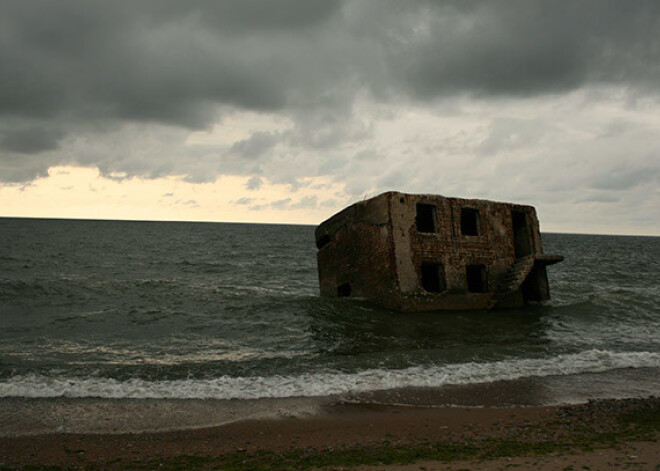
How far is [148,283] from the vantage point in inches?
776

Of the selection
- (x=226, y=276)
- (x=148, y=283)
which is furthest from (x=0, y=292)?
(x=226, y=276)

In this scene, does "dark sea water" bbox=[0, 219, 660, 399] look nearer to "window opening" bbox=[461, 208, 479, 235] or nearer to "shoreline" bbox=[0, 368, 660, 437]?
"shoreline" bbox=[0, 368, 660, 437]

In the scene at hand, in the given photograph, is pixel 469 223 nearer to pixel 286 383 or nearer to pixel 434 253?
pixel 434 253

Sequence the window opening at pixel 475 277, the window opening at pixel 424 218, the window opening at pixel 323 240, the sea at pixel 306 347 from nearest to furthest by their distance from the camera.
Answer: the sea at pixel 306 347, the window opening at pixel 475 277, the window opening at pixel 424 218, the window opening at pixel 323 240

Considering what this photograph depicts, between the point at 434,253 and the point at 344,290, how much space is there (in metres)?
3.75

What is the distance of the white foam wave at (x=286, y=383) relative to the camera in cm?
678

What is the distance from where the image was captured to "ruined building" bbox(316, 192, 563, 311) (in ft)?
42.9

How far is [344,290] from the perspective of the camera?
15.9 metres

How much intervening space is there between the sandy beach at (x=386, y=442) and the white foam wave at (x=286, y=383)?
1.05 metres

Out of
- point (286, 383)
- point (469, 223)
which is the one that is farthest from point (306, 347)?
point (469, 223)

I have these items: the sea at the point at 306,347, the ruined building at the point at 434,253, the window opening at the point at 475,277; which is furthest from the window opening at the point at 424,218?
the sea at the point at 306,347

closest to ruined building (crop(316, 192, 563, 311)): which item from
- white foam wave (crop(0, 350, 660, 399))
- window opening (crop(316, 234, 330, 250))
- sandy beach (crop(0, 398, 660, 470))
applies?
window opening (crop(316, 234, 330, 250))

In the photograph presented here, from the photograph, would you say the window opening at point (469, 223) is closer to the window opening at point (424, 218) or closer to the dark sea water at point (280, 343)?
the window opening at point (424, 218)

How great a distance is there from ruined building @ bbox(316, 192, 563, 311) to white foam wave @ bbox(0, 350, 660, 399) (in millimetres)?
4713
